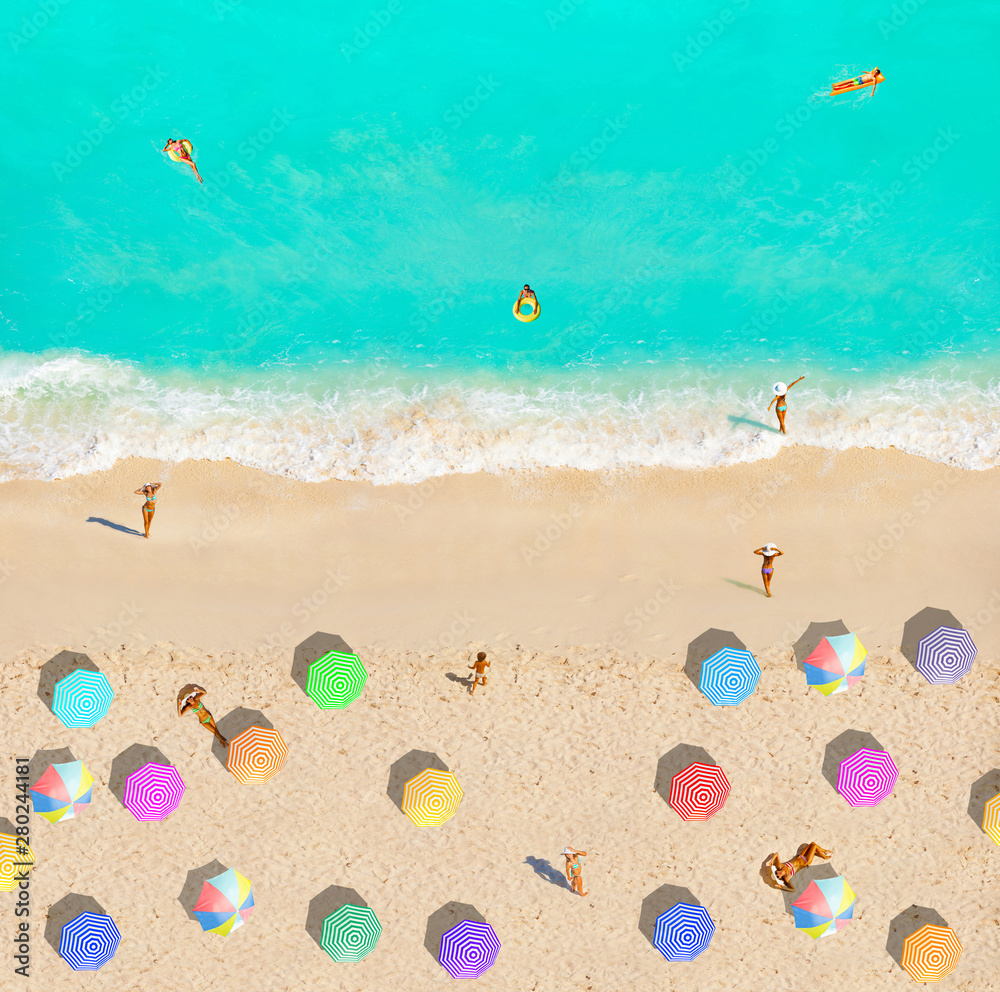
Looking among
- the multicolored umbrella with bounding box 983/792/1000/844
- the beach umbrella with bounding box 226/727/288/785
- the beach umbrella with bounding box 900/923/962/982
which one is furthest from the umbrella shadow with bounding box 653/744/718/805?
the beach umbrella with bounding box 226/727/288/785

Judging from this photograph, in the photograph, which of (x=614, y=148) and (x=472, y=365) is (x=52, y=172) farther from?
(x=614, y=148)

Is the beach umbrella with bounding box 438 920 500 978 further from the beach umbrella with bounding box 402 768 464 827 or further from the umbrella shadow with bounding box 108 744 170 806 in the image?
the umbrella shadow with bounding box 108 744 170 806

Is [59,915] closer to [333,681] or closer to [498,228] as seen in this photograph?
[333,681]

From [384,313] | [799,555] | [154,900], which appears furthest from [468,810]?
[384,313]

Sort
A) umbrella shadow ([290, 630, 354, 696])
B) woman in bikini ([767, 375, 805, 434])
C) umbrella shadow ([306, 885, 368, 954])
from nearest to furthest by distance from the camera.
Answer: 1. umbrella shadow ([306, 885, 368, 954])
2. umbrella shadow ([290, 630, 354, 696])
3. woman in bikini ([767, 375, 805, 434])

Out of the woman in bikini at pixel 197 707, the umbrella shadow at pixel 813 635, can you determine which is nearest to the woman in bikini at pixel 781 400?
the umbrella shadow at pixel 813 635

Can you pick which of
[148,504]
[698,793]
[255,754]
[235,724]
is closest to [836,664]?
[698,793]

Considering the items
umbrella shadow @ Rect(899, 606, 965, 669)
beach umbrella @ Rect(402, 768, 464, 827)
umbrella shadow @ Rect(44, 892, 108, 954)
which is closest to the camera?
beach umbrella @ Rect(402, 768, 464, 827)
